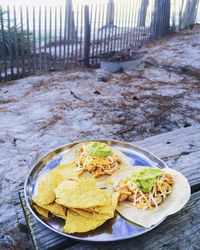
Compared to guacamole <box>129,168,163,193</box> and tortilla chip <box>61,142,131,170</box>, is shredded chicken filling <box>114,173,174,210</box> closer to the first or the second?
guacamole <box>129,168,163,193</box>

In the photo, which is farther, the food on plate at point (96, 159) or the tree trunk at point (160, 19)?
the tree trunk at point (160, 19)

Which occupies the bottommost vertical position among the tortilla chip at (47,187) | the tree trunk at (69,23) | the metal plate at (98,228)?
the metal plate at (98,228)

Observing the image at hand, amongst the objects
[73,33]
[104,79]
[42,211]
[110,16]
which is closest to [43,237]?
[42,211]

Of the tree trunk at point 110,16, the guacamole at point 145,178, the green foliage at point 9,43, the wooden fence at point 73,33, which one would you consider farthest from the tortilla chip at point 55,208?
the tree trunk at point 110,16

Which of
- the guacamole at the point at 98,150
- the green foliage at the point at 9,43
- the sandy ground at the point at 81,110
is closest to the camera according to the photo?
Answer: the guacamole at the point at 98,150

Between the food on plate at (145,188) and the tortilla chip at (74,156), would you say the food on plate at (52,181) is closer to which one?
the tortilla chip at (74,156)

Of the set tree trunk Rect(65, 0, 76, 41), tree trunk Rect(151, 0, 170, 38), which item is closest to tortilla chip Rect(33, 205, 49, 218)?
tree trunk Rect(65, 0, 76, 41)

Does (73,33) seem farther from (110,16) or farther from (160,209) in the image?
(160,209)

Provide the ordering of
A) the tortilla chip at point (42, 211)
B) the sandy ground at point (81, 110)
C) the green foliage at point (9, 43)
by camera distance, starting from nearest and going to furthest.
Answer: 1. the tortilla chip at point (42, 211)
2. the sandy ground at point (81, 110)
3. the green foliage at point (9, 43)
